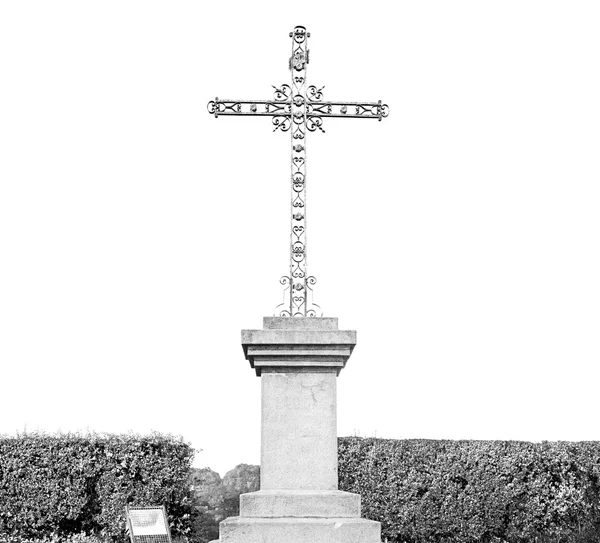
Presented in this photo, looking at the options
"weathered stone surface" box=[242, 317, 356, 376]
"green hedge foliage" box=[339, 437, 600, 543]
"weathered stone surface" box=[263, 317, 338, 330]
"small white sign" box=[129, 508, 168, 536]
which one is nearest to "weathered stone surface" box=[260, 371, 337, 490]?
"weathered stone surface" box=[242, 317, 356, 376]

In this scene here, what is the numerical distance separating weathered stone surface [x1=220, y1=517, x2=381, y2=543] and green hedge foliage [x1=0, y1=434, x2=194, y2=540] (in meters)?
8.74

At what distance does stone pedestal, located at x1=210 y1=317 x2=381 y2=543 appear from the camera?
288 inches

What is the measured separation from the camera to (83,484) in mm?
15125

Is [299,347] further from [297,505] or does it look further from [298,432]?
[297,505]

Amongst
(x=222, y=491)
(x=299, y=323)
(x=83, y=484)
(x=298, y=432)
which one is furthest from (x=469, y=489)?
(x=299, y=323)

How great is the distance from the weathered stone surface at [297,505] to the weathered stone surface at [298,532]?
0.18 m

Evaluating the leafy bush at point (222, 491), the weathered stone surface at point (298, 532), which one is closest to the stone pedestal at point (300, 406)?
the weathered stone surface at point (298, 532)

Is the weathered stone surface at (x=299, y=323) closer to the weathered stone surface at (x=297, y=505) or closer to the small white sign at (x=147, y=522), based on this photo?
the weathered stone surface at (x=297, y=505)

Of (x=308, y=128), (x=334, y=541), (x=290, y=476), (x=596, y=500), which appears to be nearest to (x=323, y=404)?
(x=290, y=476)

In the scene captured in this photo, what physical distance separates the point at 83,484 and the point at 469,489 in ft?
22.4

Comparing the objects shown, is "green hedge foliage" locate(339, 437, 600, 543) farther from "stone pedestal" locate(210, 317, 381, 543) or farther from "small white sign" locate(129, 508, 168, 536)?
"stone pedestal" locate(210, 317, 381, 543)

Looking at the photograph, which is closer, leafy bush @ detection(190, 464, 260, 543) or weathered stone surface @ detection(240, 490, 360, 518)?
weathered stone surface @ detection(240, 490, 360, 518)

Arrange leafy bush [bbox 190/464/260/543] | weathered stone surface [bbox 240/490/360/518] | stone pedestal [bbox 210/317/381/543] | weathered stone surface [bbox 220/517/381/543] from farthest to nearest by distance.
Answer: leafy bush [bbox 190/464/260/543], stone pedestal [bbox 210/317/381/543], weathered stone surface [bbox 240/490/360/518], weathered stone surface [bbox 220/517/381/543]

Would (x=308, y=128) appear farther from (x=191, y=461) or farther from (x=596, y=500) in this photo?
(x=596, y=500)
